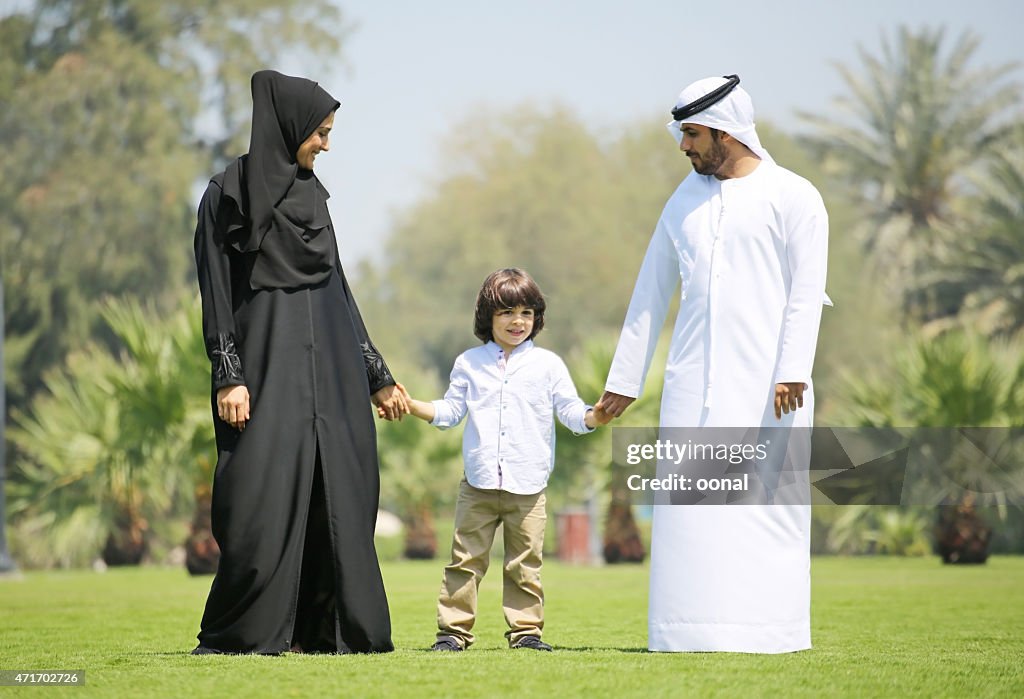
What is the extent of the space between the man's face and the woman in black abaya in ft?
4.37

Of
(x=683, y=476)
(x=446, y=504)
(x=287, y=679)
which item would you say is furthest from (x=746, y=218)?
(x=446, y=504)

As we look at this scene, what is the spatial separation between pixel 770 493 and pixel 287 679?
1.95m

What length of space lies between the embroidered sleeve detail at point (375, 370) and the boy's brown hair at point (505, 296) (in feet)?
1.31

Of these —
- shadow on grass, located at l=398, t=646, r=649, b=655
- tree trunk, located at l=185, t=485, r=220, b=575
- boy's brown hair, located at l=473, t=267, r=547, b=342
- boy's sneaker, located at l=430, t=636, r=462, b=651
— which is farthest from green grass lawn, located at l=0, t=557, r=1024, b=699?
tree trunk, located at l=185, t=485, r=220, b=575

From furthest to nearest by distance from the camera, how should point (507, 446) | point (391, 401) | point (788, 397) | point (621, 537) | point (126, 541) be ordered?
point (126, 541) < point (621, 537) < point (391, 401) < point (507, 446) < point (788, 397)

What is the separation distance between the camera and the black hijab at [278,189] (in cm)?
541

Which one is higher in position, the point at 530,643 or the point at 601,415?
the point at 601,415

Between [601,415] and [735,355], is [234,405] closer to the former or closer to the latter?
[601,415]

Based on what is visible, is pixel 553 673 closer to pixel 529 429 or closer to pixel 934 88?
pixel 529 429

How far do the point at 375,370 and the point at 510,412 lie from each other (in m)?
0.55

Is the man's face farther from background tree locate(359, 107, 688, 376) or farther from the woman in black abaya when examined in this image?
background tree locate(359, 107, 688, 376)

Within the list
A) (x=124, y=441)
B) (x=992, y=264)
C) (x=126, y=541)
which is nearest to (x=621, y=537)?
(x=124, y=441)

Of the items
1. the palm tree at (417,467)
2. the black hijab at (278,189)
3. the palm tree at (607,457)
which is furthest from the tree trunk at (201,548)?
the black hijab at (278,189)

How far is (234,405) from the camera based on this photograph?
17.4ft
